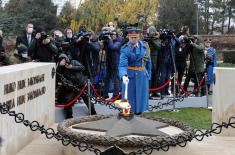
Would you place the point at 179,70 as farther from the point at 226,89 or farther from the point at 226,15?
the point at 226,15

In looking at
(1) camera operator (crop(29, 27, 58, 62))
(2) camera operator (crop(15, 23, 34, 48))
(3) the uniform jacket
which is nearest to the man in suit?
(2) camera operator (crop(15, 23, 34, 48))

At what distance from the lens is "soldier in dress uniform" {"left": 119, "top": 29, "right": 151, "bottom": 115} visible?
8219 mm

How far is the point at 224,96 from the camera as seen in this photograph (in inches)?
332

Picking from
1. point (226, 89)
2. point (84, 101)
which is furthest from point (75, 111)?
point (226, 89)

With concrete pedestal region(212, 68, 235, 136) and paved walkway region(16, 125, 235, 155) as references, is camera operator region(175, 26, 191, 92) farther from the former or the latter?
paved walkway region(16, 125, 235, 155)

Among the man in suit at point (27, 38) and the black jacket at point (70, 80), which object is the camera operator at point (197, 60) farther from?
the man in suit at point (27, 38)

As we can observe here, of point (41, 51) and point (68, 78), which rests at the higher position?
point (41, 51)

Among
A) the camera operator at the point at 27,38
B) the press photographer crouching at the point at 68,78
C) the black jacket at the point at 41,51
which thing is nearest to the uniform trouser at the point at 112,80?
the press photographer crouching at the point at 68,78

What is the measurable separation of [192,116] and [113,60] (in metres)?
2.18

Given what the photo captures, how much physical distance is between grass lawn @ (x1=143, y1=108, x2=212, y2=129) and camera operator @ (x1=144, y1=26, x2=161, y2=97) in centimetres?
98

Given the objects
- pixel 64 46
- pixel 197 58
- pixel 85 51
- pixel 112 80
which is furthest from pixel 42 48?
pixel 197 58

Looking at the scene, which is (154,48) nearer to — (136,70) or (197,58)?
(197,58)

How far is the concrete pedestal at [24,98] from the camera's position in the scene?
6508 millimetres

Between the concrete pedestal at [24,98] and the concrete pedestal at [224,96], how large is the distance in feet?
9.29
